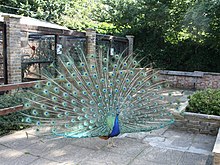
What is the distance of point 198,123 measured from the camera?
567cm

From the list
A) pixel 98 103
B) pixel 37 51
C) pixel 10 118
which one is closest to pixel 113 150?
pixel 98 103

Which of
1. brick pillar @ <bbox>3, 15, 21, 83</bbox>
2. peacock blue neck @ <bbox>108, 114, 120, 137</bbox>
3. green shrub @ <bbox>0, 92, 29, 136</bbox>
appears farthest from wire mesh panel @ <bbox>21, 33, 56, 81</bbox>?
peacock blue neck @ <bbox>108, 114, 120, 137</bbox>

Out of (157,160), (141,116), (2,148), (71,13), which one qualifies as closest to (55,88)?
(2,148)

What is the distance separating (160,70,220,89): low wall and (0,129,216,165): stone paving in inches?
263

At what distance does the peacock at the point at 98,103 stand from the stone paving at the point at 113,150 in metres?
0.33

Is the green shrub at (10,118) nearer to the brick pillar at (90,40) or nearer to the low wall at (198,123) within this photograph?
the low wall at (198,123)

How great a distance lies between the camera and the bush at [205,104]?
5754mm

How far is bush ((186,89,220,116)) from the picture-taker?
5.75 m

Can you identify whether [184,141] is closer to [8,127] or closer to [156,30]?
[8,127]

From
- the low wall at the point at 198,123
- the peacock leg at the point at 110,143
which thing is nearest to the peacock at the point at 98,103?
the peacock leg at the point at 110,143

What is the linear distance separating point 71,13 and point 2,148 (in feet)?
40.6

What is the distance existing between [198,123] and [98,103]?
233cm

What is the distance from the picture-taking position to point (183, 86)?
12.1 meters

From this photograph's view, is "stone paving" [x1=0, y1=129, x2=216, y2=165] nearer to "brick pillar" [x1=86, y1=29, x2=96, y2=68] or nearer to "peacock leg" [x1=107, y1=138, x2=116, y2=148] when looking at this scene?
"peacock leg" [x1=107, y1=138, x2=116, y2=148]
